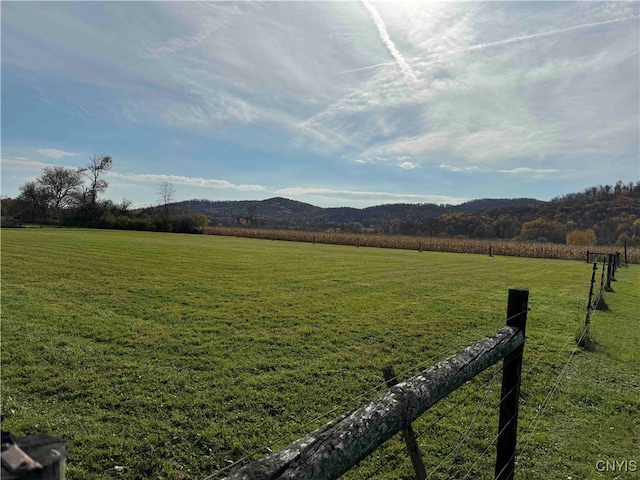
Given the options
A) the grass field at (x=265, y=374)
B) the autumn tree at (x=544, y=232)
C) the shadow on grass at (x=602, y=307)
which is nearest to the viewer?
the grass field at (x=265, y=374)

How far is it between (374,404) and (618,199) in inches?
4305

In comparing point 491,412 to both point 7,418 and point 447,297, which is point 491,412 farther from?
point 447,297

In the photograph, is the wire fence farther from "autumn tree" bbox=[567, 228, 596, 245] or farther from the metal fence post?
"autumn tree" bbox=[567, 228, 596, 245]

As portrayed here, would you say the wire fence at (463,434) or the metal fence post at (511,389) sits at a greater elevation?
the metal fence post at (511,389)

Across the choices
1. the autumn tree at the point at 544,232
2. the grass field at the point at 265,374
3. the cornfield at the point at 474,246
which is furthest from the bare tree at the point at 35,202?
the autumn tree at the point at 544,232

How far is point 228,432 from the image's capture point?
4266 millimetres

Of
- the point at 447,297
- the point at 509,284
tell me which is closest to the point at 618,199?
the point at 509,284

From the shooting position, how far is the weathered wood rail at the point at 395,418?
1.21 meters

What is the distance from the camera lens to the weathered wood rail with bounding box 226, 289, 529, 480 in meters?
1.21

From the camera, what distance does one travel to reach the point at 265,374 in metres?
5.88

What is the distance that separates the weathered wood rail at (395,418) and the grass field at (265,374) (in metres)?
0.66

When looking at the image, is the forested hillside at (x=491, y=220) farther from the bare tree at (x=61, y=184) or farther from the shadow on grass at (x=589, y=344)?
the shadow on grass at (x=589, y=344)

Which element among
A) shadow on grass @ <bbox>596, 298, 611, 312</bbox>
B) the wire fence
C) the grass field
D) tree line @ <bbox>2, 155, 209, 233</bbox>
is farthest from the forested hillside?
the wire fence

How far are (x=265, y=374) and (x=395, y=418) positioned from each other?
15.1 feet
